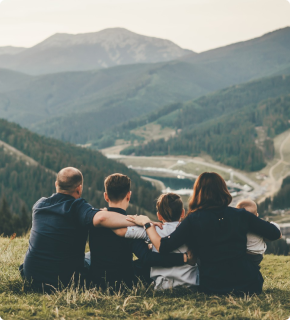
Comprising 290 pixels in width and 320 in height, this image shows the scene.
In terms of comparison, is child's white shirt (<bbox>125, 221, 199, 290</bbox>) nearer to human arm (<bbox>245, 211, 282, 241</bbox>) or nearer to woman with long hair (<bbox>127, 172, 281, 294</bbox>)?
woman with long hair (<bbox>127, 172, 281, 294</bbox>)

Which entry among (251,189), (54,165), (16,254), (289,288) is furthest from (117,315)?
(251,189)

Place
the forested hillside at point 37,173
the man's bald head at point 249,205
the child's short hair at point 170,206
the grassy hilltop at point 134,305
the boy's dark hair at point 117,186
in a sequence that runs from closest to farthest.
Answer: the grassy hilltop at point 134,305
the boy's dark hair at point 117,186
the child's short hair at point 170,206
the man's bald head at point 249,205
the forested hillside at point 37,173

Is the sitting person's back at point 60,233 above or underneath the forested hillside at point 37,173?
above

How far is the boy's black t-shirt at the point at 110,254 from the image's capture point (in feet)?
27.4

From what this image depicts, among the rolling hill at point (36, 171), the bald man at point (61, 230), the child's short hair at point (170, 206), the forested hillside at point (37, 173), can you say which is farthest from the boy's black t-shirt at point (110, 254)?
the forested hillside at point (37, 173)

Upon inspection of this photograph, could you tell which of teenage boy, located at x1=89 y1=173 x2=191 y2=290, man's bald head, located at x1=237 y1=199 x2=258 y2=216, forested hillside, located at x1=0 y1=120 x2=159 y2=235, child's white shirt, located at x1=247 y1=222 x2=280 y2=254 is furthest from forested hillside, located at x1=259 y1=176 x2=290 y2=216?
→ teenage boy, located at x1=89 y1=173 x2=191 y2=290

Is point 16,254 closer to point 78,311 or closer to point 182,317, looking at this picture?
point 78,311

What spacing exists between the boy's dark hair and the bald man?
1.26 ft

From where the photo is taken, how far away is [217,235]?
796 centimetres

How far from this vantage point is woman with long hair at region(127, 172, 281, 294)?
7.94 m

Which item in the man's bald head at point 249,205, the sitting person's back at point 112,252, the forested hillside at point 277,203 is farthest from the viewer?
the forested hillside at point 277,203

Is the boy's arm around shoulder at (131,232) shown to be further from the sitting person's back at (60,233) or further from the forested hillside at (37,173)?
the forested hillside at (37,173)

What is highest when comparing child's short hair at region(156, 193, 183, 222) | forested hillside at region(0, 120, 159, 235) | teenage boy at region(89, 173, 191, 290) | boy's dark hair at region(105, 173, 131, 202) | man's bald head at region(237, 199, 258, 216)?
boy's dark hair at region(105, 173, 131, 202)

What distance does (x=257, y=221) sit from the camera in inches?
319
